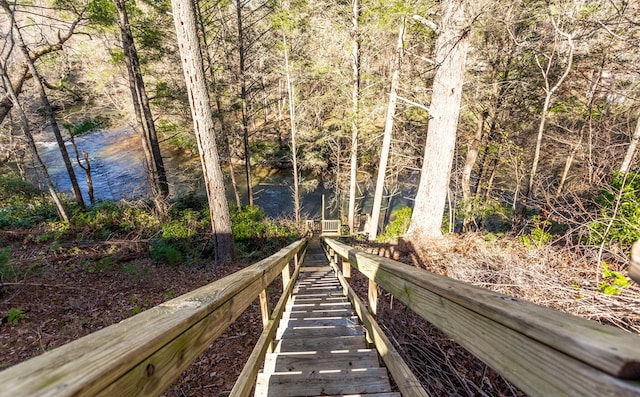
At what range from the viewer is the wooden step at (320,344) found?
248cm

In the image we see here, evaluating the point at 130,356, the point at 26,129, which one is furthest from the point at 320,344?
the point at 26,129

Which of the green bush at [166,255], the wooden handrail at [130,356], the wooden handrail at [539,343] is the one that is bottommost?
the green bush at [166,255]

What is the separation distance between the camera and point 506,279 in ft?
12.8

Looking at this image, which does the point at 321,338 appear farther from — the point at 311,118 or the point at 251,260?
the point at 311,118

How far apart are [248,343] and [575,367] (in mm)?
4252

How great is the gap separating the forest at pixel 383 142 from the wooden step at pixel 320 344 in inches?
40.9

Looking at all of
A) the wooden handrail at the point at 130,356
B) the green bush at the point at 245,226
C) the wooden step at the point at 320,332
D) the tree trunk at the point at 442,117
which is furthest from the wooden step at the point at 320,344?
the green bush at the point at 245,226

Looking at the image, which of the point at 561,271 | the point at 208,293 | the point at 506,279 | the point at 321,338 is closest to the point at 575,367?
the point at 208,293

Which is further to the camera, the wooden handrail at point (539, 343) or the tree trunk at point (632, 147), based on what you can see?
the tree trunk at point (632, 147)

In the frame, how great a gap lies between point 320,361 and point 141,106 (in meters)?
11.4

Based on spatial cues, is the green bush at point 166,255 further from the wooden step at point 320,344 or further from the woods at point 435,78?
the wooden step at point 320,344

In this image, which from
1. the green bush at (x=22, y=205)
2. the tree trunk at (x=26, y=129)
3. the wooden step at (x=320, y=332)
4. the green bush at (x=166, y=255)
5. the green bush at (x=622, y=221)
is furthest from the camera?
the green bush at (x=22, y=205)

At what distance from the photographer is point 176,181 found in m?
15.5

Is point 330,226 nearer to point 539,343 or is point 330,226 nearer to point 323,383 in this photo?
point 323,383
